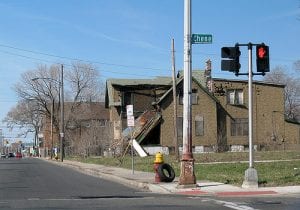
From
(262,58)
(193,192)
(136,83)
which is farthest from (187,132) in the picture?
(136,83)

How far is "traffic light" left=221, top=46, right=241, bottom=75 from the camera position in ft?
58.3

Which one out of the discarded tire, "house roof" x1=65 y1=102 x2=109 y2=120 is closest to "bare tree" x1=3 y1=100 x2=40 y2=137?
"house roof" x1=65 y1=102 x2=109 y2=120

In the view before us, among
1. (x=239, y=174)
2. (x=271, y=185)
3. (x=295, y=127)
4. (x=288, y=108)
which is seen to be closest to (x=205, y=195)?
(x=271, y=185)

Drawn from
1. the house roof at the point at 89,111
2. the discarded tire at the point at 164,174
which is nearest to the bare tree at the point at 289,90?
the house roof at the point at 89,111

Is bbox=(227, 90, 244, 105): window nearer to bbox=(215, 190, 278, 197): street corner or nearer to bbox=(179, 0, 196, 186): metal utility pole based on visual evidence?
bbox=(179, 0, 196, 186): metal utility pole

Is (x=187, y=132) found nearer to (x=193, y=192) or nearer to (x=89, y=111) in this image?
(x=193, y=192)

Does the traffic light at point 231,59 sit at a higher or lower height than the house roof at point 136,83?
lower

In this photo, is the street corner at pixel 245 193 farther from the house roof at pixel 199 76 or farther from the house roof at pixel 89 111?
the house roof at pixel 89 111

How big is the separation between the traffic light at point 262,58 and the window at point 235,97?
38031 mm

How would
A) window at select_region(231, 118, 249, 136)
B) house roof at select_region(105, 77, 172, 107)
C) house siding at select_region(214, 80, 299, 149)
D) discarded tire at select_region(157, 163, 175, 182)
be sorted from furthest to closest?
house roof at select_region(105, 77, 172, 107), window at select_region(231, 118, 249, 136), house siding at select_region(214, 80, 299, 149), discarded tire at select_region(157, 163, 175, 182)

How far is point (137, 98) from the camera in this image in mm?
57094

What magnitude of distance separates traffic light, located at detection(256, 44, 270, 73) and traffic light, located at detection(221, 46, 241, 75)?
0.64 m

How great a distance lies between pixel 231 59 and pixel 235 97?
38356 millimetres

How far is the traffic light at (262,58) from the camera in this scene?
1783 centimetres
